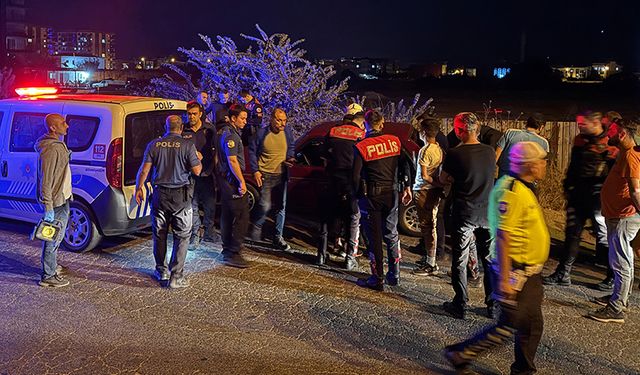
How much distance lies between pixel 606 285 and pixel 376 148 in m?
2.79

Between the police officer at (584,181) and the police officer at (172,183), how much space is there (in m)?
3.76

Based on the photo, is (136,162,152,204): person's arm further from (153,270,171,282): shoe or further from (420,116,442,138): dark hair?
(420,116,442,138): dark hair

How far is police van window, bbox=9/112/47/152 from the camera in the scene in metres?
7.70

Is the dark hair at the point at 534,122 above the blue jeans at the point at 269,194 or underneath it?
above

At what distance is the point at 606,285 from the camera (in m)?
6.75

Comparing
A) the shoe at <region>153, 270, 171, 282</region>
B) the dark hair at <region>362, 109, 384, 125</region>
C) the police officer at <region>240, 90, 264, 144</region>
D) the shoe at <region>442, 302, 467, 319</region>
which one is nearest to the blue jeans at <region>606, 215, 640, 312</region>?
the shoe at <region>442, 302, 467, 319</region>

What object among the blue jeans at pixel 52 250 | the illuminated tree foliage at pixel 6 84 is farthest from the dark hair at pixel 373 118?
the illuminated tree foliage at pixel 6 84

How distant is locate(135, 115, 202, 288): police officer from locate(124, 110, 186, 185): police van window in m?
0.87

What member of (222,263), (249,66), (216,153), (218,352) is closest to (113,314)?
(218,352)

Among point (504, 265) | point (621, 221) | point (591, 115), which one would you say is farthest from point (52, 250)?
point (591, 115)

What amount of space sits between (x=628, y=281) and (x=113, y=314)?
454cm

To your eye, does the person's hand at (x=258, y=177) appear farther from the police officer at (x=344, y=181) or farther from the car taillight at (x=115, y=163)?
the car taillight at (x=115, y=163)

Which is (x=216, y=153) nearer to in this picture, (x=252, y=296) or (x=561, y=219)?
(x=252, y=296)

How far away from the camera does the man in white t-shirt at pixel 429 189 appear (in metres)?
6.92
